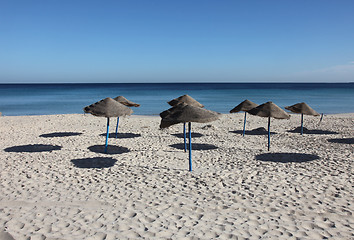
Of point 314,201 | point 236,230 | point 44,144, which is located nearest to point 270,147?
A: point 314,201

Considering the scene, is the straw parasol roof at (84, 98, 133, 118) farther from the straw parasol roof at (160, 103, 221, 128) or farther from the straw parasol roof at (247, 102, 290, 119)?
the straw parasol roof at (247, 102, 290, 119)

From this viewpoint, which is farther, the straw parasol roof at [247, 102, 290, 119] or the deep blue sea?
the deep blue sea

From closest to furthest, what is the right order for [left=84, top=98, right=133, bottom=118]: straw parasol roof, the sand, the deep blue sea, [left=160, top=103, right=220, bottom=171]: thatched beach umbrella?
the sand → [left=160, top=103, right=220, bottom=171]: thatched beach umbrella → [left=84, top=98, right=133, bottom=118]: straw parasol roof → the deep blue sea

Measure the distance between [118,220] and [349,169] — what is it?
727 centimetres

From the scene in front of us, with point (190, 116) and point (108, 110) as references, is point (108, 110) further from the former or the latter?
point (190, 116)

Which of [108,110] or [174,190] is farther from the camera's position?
[108,110]

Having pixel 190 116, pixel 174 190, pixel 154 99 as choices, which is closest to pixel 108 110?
pixel 190 116

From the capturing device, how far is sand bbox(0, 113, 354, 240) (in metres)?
5.26

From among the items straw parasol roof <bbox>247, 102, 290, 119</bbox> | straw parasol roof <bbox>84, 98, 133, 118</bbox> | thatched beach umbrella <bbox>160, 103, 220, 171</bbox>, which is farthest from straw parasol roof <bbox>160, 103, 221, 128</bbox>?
straw parasol roof <bbox>247, 102, 290, 119</bbox>

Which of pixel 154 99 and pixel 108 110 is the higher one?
pixel 108 110

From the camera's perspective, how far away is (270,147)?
1223 centimetres

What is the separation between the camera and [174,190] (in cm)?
714

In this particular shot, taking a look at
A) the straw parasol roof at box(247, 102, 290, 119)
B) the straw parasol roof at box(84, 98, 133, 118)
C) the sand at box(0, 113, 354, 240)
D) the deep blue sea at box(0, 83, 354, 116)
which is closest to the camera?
the sand at box(0, 113, 354, 240)

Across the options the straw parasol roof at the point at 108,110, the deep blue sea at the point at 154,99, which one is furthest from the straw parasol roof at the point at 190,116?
the deep blue sea at the point at 154,99
